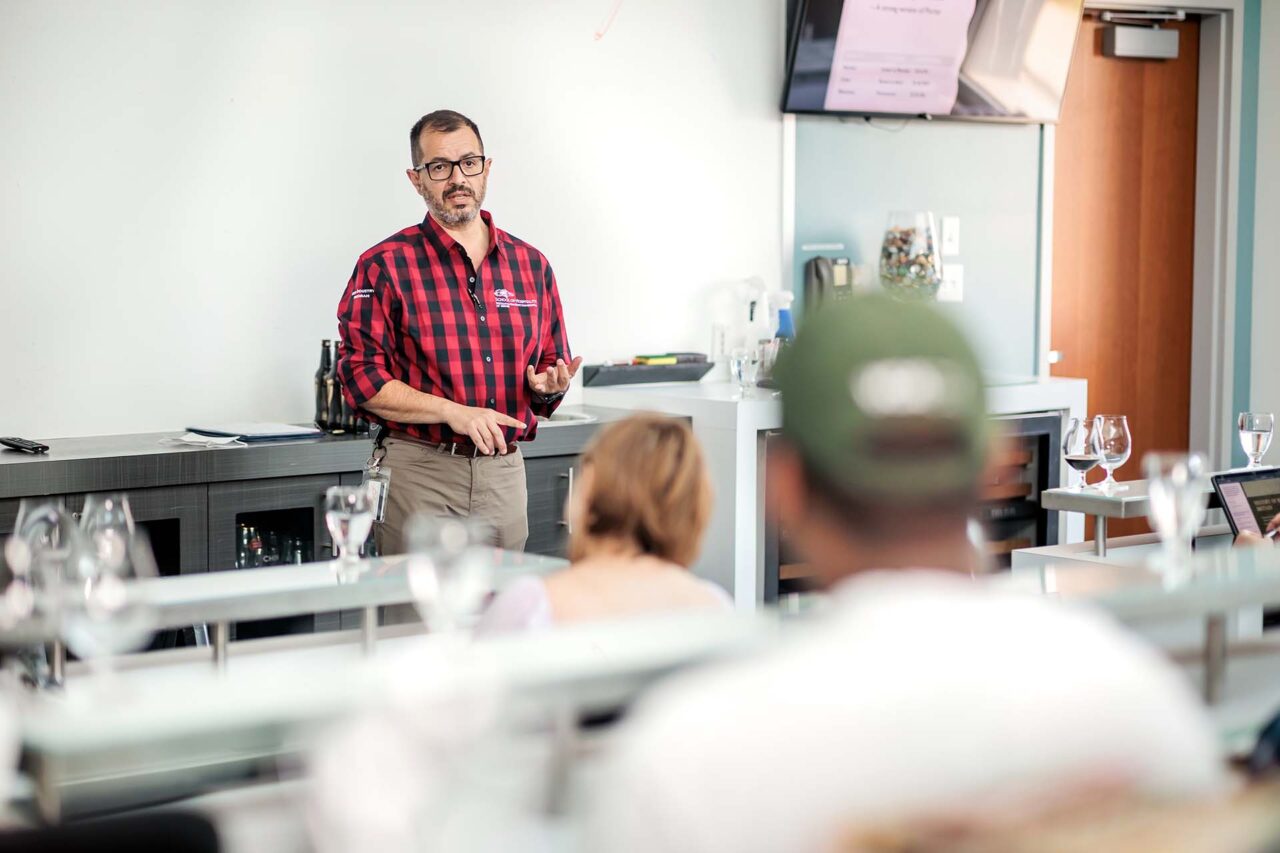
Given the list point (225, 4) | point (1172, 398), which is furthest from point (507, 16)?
point (1172, 398)

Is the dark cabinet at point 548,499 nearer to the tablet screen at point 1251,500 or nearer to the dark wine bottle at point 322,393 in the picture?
the dark wine bottle at point 322,393

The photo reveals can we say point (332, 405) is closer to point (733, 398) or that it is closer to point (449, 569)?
point (733, 398)

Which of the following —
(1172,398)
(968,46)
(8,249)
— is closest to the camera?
(8,249)

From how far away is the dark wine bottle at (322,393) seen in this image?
3.73 metres

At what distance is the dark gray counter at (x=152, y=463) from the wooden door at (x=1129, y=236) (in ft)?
8.52

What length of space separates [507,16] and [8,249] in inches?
59.6

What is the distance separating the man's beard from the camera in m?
3.22

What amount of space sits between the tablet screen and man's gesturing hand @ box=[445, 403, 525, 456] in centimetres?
146

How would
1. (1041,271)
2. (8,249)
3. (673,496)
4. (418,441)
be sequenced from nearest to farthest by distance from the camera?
(673,496) < (418,441) < (8,249) < (1041,271)

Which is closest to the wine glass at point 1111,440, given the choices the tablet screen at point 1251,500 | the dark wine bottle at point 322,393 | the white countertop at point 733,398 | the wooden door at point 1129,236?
the tablet screen at point 1251,500

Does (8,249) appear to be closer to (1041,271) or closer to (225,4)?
(225,4)

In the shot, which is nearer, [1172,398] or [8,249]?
[8,249]

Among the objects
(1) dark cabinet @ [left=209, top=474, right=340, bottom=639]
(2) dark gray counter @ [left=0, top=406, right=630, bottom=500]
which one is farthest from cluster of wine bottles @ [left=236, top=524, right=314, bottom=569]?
(2) dark gray counter @ [left=0, top=406, right=630, bottom=500]

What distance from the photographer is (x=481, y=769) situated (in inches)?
44.4
